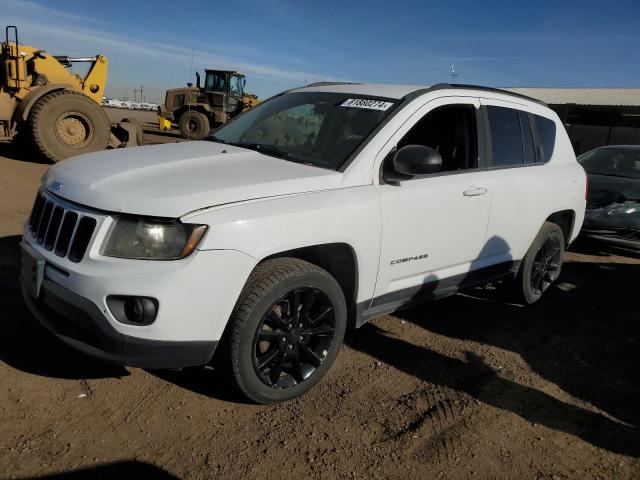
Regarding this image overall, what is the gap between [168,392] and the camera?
304 centimetres

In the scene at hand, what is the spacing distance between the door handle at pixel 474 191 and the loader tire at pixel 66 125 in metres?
10.2

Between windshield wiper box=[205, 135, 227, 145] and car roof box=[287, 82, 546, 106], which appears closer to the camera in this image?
car roof box=[287, 82, 546, 106]

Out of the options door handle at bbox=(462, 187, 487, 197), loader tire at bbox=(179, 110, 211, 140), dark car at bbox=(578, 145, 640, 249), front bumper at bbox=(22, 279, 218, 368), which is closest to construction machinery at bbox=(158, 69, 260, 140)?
loader tire at bbox=(179, 110, 211, 140)

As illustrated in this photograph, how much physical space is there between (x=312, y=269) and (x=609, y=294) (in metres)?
4.13

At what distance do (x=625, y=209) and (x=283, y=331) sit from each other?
20.0 ft

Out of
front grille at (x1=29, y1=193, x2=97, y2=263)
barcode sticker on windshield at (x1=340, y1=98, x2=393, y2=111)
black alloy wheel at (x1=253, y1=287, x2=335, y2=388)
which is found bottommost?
black alloy wheel at (x1=253, y1=287, x2=335, y2=388)

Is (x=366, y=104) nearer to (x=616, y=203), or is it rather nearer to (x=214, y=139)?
(x=214, y=139)

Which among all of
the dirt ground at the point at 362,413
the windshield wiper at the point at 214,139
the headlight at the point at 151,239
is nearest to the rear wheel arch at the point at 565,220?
the dirt ground at the point at 362,413

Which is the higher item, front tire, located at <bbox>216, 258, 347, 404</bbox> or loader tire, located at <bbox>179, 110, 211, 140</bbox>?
loader tire, located at <bbox>179, 110, 211, 140</bbox>

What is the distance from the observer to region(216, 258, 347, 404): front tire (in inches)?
106

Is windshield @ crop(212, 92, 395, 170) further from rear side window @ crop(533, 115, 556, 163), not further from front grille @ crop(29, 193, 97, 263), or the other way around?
rear side window @ crop(533, 115, 556, 163)

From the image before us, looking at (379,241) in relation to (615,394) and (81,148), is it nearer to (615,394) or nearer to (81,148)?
(615,394)

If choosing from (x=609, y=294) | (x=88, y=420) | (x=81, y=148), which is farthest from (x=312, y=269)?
(x=81, y=148)

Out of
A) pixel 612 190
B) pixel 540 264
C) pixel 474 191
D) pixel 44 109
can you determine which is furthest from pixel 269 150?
pixel 44 109
